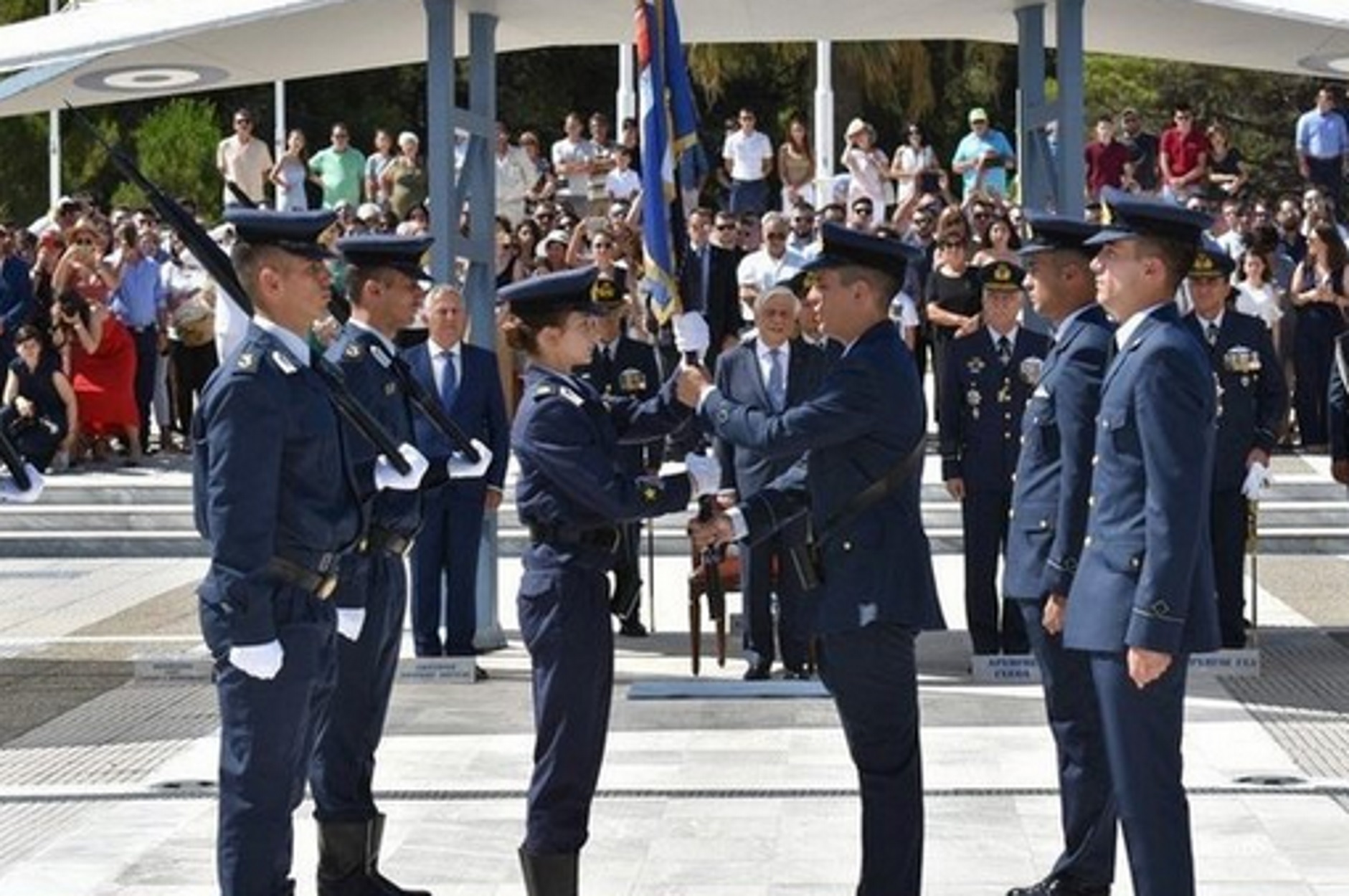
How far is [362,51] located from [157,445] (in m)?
10.2

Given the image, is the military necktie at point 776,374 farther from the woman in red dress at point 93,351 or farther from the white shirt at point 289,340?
the woman in red dress at point 93,351

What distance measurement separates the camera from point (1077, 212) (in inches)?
534

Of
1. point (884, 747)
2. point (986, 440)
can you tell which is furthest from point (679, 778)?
point (986, 440)

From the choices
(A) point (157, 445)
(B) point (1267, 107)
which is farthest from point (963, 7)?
(B) point (1267, 107)

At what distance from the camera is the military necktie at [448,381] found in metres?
13.9

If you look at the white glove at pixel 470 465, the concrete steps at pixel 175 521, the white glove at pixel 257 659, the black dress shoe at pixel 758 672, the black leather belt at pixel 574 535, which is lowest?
the black dress shoe at pixel 758 672

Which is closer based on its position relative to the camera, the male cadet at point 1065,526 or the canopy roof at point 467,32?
the male cadet at point 1065,526

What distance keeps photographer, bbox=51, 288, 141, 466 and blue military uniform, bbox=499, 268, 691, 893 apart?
49.7ft

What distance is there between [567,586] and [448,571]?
18.5 ft

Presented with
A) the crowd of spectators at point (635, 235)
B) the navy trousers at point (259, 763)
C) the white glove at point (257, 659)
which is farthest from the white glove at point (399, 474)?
the crowd of spectators at point (635, 235)

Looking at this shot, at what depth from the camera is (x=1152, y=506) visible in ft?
24.5

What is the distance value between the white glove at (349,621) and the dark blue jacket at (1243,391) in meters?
6.45

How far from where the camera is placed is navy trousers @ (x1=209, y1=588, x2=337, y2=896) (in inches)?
296

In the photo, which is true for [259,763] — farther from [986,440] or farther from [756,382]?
[986,440]
